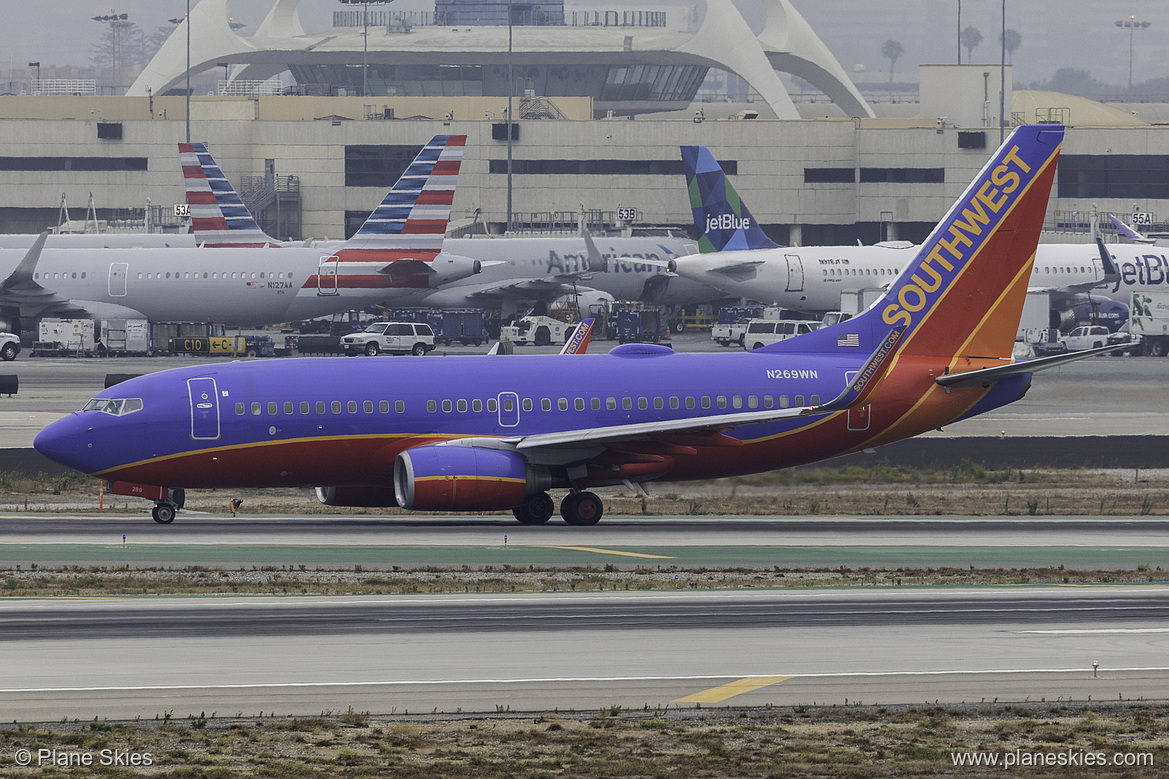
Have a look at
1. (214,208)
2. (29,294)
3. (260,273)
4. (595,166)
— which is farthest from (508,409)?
(595,166)

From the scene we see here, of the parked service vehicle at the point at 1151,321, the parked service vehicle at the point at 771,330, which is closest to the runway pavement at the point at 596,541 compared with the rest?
the parked service vehicle at the point at 771,330

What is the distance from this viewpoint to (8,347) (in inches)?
3497

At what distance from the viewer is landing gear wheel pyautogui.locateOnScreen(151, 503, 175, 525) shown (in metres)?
39.0

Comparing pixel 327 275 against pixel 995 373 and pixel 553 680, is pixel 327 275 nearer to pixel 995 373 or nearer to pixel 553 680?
pixel 995 373

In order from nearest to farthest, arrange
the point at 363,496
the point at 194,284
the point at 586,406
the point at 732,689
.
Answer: the point at 732,689 → the point at 363,496 → the point at 586,406 → the point at 194,284

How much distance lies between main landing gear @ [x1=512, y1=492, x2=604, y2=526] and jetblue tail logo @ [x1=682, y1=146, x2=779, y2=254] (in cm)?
6421

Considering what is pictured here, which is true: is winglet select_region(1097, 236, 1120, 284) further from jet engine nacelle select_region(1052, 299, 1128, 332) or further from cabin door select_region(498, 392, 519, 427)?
cabin door select_region(498, 392, 519, 427)

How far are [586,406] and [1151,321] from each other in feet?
202

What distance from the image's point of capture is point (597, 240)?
11238cm

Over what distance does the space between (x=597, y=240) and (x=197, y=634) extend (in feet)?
292

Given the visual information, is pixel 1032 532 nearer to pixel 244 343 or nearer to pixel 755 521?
pixel 755 521

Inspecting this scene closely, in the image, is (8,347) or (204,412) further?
(8,347)

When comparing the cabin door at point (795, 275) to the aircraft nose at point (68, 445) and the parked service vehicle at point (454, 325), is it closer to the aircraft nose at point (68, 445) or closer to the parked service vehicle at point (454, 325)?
the parked service vehicle at point (454, 325)

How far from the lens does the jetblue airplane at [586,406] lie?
37844mm
